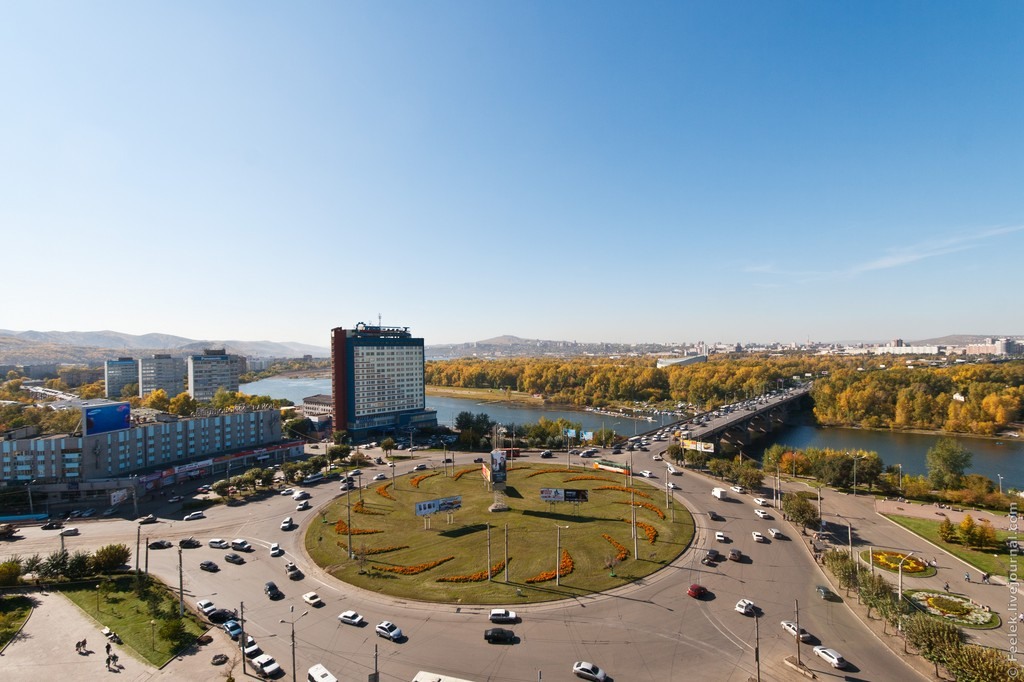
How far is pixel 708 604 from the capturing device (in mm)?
25219

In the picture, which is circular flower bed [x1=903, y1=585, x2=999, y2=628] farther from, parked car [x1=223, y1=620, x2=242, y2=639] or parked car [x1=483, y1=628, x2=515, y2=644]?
parked car [x1=223, y1=620, x2=242, y2=639]

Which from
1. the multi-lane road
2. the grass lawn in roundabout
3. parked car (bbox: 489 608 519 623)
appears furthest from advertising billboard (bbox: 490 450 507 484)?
parked car (bbox: 489 608 519 623)

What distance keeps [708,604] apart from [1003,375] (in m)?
114

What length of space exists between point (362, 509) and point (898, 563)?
3730 centimetres

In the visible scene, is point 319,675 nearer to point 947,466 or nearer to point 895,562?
point 895,562

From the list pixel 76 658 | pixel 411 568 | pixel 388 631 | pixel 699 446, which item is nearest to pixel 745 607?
pixel 388 631

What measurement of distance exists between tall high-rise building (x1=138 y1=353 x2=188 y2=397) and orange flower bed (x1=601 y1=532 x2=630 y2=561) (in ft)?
434

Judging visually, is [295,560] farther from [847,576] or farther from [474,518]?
[847,576]

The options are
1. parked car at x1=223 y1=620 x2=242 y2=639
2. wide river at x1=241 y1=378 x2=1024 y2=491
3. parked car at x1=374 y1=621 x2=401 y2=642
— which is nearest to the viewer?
parked car at x1=374 y1=621 x2=401 y2=642

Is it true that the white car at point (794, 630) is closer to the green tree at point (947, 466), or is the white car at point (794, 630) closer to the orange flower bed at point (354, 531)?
the orange flower bed at point (354, 531)

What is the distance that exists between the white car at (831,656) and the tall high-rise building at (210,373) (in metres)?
128

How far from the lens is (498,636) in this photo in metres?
22.1

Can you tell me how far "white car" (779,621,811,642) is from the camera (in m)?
21.9

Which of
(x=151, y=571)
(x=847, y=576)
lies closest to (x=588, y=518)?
(x=847, y=576)
